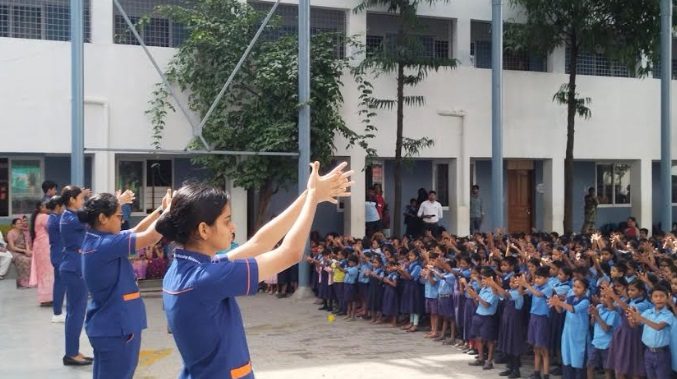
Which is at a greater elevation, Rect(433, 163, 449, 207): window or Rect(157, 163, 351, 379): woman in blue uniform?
Rect(433, 163, 449, 207): window

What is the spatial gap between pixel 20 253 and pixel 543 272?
8.56 meters

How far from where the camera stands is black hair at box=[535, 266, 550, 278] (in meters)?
7.70

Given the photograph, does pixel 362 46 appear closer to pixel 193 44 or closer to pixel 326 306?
pixel 193 44

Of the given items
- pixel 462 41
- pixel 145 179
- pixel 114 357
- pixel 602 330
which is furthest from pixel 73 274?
pixel 462 41

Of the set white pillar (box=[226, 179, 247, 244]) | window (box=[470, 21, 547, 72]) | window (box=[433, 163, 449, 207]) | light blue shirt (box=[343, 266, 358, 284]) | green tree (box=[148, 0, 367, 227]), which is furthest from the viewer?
window (box=[433, 163, 449, 207])

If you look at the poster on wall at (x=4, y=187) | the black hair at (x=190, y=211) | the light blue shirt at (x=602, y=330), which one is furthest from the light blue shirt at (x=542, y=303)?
the poster on wall at (x=4, y=187)

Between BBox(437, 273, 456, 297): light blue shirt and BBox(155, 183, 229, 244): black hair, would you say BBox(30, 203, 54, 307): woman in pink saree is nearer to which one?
BBox(437, 273, 456, 297): light blue shirt

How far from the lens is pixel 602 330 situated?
686 cm

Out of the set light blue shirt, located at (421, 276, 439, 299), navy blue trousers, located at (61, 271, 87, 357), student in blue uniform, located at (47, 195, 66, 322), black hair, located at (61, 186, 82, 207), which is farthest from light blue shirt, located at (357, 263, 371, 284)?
black hair, located at (61, 186, 82, 207)

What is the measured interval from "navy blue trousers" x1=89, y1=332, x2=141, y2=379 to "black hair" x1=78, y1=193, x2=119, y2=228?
0.73m

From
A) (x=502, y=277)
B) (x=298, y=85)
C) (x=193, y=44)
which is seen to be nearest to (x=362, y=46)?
(x=298, y=85)

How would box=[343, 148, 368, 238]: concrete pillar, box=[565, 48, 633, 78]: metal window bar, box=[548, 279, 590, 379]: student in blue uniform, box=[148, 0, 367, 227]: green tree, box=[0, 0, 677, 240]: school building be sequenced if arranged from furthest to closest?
box=[565, 48, 633, 78]: metal window bar
box=[343, 148, 368, 238]: concrete pillar
box=[148, 0, 367, 227]: green tree
box=[0, 0, 677, 240]: school building
box=[548, 279, 590, 379]: student in blue uniform

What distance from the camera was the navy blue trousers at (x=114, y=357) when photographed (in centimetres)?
455

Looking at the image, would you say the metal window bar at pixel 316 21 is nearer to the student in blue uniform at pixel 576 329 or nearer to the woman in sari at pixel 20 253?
the woman in sari at pixel 20 253
